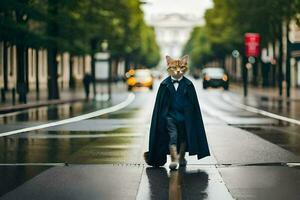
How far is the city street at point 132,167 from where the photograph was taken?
9.14 metres

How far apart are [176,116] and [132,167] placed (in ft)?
3.71

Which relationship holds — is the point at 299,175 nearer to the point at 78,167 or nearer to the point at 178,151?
the point at 178,151

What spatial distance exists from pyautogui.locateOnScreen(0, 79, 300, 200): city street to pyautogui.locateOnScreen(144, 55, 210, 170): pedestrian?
36 cm

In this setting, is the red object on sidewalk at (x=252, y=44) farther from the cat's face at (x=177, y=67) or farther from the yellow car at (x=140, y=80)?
the cat's face at (x=177, y=67)

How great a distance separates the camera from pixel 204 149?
1111 centimetres

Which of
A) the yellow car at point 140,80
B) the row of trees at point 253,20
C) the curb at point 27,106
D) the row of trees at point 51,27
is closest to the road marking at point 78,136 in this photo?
the curb at point 27,106

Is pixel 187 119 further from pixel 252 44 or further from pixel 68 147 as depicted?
pixel 252 44

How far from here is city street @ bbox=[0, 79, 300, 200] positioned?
914cm

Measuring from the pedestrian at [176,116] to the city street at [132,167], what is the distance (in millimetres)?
359

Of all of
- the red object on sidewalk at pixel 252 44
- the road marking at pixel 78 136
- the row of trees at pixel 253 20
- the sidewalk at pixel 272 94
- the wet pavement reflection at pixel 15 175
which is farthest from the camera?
the red object on sidewalk at pixel 252 44

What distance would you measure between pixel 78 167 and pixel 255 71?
203ft

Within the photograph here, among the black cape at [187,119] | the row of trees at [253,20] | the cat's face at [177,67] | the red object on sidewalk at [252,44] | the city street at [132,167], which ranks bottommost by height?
the city street at [132,167]

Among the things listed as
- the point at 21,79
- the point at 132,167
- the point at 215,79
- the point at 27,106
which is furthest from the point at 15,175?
the point at 215,79

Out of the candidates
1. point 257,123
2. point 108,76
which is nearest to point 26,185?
point 257,123
